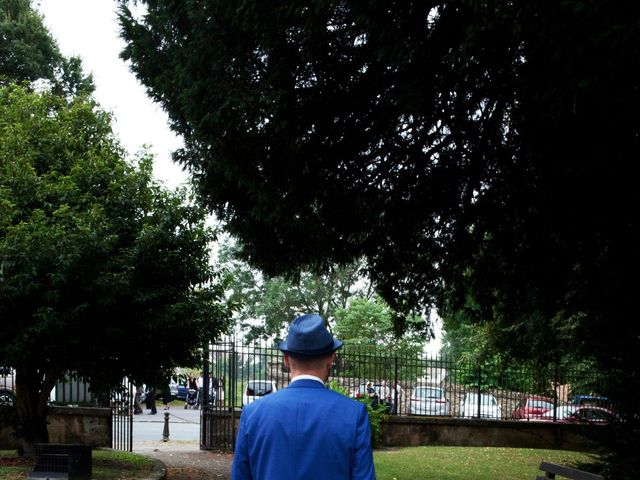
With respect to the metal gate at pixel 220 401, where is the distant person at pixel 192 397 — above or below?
below

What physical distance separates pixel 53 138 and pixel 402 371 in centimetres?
1157

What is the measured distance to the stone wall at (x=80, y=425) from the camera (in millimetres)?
19375

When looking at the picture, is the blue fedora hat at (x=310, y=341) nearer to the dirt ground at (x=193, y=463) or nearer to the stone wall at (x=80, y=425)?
the dirt ground at (x=193, y=463)

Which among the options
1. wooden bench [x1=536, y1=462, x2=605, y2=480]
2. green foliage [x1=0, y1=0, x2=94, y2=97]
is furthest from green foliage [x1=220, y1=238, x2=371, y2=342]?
wooden bench [x1=536, y1=462, x2=605, y2=480]

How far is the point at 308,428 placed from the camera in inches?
149

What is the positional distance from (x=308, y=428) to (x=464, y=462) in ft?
51.4

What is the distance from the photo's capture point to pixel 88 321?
49.2 ft

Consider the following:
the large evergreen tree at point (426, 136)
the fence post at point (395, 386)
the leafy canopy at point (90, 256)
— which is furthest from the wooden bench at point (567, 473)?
the fence post at point (395, 386)

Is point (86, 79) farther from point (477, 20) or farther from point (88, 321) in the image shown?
point (477, 20)

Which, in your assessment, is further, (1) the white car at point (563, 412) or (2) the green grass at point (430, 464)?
(1) the white car at point (563, 412)

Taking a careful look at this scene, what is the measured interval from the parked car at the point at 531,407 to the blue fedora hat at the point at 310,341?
21.3 meters

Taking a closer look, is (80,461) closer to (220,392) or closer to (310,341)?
(220,392)

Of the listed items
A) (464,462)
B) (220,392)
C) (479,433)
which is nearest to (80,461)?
(220,392)

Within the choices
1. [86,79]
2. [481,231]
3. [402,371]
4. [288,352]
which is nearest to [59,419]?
[402,371]
